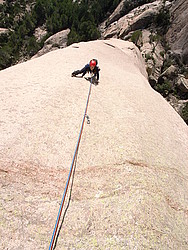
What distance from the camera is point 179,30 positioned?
85.4 ft

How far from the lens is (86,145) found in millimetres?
3305

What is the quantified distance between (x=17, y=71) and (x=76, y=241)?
6.80 m

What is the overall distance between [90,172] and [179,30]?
35.4m

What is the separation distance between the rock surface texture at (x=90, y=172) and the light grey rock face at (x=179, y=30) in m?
27.0

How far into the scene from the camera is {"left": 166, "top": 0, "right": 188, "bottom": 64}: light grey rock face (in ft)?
77.2

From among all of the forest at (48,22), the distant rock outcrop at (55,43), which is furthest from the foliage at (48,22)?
the distant rock outcrop at (55,43)

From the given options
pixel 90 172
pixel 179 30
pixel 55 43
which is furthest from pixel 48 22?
pixel 90 172

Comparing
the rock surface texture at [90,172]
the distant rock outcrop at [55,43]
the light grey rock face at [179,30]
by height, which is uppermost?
the light grey rock face at [179,30]

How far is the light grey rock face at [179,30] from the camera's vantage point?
23545 millimetres

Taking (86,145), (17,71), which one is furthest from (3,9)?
(86,145)

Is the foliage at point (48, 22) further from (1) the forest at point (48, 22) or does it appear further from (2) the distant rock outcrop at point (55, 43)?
(2) the distant rock outcrop at point (55, 43)

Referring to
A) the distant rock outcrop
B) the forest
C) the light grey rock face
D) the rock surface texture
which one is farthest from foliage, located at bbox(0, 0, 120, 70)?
the rock surface texture

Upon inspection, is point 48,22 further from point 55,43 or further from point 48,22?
point 55,43

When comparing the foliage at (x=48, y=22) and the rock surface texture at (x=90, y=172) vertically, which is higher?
the foliage at (x=48, y=22)
